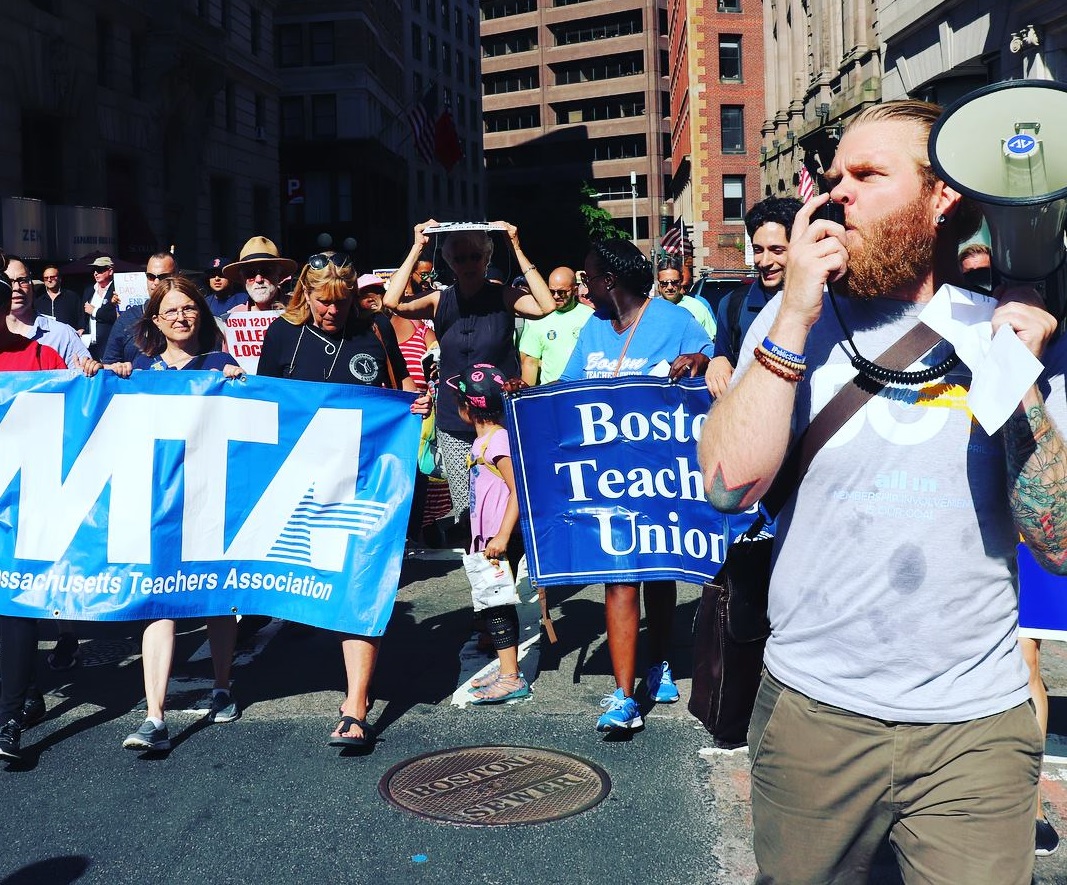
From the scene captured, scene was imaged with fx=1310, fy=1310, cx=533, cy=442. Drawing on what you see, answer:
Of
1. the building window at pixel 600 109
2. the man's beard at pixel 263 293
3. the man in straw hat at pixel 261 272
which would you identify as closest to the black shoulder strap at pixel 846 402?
the man in straw hat at pixel 261 272

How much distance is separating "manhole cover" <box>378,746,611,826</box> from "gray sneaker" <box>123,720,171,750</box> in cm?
98

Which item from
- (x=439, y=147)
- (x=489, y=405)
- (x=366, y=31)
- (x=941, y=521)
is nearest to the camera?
(x=941, y=521)

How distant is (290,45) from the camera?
6225 cm

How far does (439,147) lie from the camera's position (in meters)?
40.2

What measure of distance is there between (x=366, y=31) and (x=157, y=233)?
3095cm

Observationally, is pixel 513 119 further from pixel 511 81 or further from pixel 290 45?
pixel 290 45

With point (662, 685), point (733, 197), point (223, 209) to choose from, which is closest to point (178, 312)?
point (662, 685)

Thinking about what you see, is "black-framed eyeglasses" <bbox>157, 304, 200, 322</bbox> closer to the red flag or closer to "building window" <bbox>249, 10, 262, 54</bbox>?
the red flag

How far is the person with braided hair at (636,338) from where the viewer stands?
238 inches

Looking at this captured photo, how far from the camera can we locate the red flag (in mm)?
39781

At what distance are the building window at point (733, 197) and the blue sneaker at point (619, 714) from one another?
57156 mm

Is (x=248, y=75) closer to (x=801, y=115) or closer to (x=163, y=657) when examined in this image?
(x=801, y=115)

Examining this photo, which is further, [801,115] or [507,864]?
[801,115]

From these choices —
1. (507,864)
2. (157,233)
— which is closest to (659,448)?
(507,864)
